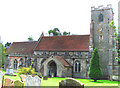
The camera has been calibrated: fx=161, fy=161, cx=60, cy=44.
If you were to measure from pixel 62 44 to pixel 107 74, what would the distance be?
10.8 m

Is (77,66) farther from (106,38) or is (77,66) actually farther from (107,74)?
(106,38)

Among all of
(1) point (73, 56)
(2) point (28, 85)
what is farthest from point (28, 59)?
(2) point (28, 85)

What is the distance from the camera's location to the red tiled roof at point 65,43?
31953mm

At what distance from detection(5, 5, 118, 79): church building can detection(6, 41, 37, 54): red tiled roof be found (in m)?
2.00

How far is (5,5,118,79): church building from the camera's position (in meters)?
29.9

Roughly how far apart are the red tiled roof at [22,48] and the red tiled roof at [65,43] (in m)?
2.80

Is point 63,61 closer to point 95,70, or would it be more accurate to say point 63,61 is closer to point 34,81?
point 95,70

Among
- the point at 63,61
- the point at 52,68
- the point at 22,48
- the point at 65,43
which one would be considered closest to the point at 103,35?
the point at 65,43

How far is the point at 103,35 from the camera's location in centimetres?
3177

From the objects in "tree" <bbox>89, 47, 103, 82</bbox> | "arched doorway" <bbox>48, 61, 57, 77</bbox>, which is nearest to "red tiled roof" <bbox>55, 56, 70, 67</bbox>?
"arched doorway" <bbox>48, 61, 57, 77</bbox>

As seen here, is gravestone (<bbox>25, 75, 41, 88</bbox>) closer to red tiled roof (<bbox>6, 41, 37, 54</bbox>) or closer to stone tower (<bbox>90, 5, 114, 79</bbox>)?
stone tower (<bbox>90, 5, 114, 79</bbox>)

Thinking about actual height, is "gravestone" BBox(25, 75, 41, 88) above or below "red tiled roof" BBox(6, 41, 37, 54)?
below

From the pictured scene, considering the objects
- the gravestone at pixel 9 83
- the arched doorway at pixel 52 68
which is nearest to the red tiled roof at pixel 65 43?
the arched doorway at pixel 52 68

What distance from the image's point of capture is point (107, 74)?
30.5 meters
